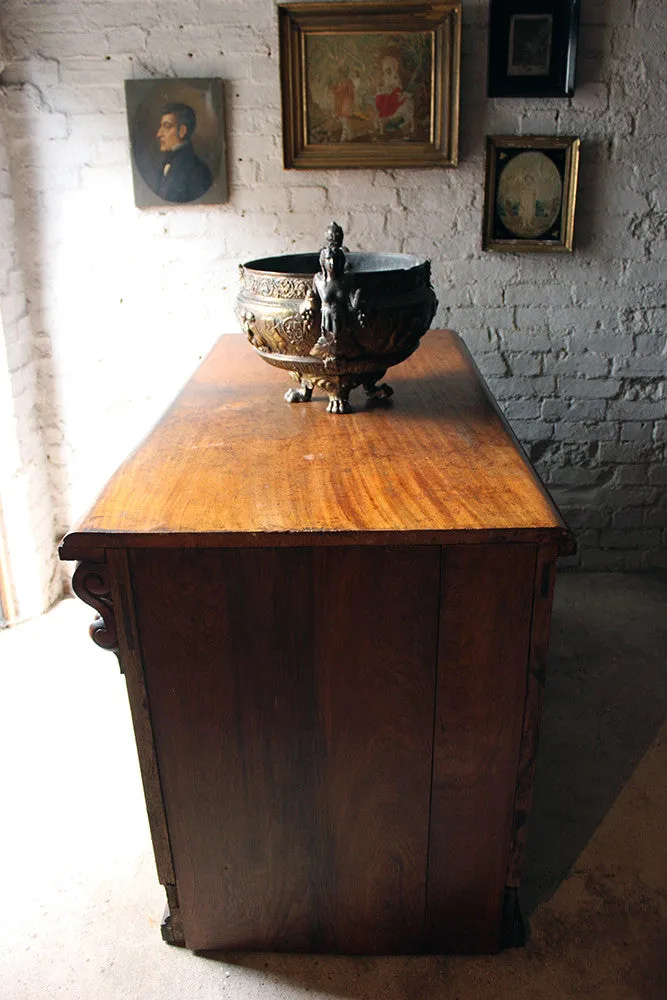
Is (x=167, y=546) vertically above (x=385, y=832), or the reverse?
(x=167, y=546)

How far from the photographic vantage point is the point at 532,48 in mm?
2424

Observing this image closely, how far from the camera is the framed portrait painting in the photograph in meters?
2.46

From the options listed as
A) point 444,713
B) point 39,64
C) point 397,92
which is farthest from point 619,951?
point 39,64

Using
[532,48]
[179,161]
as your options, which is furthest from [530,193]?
[179,161]

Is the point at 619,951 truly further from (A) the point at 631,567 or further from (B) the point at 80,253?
(B) the point at 80,253

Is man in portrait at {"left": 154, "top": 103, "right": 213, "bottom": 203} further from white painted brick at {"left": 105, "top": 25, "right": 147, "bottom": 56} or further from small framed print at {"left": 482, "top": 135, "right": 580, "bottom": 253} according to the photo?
small framed print at {"left": 482, "top": 135, "right": 580, "bottom": 253}

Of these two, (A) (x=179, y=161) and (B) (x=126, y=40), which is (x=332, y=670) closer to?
(A) (x=179, y=161)

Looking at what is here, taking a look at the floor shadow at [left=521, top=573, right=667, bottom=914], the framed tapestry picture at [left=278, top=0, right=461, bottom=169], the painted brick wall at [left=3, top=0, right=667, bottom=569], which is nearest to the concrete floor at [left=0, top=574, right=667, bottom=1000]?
the floor shadow at [left=521, top=573, right=667, bottom=914]

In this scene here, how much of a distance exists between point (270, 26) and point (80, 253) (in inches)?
33.5

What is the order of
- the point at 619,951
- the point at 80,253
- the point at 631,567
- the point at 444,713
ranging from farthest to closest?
the point at 631,567 < the point at 80,253 < the point at 619,951 < the point at 444,713

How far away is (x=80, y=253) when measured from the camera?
2.62 meters

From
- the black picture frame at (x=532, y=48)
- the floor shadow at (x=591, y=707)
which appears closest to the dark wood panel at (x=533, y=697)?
the floor shadow at (x=591, y=707)

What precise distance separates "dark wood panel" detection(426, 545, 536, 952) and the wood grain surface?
9 centimetres

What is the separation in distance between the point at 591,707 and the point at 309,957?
103 cm
